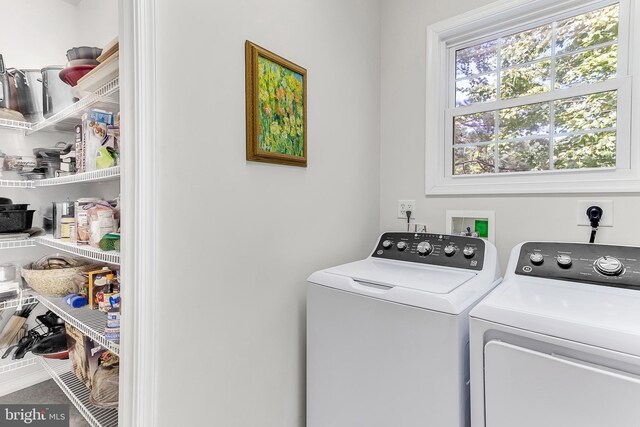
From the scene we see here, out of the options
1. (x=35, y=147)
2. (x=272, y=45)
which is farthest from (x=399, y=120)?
(x=35, y=147)

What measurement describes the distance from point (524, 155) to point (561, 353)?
113 cm

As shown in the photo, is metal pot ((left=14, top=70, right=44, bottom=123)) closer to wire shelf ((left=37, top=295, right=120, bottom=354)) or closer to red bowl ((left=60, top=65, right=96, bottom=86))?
red bowl ((left=60, top=65, right=96, bottom=86))

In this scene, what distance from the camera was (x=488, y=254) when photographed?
137cm

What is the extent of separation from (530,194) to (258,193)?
1289 mm

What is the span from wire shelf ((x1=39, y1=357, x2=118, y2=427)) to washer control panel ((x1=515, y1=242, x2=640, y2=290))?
1.89 metres

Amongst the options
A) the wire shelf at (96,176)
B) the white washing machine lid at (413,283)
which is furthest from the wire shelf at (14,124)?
the white washing machine lid at (413,283)

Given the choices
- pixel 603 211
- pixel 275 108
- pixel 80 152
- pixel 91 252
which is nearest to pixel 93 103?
pixel 80 152

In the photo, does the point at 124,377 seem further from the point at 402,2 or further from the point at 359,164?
the point at 402,2

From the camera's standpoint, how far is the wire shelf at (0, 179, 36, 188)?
198cm

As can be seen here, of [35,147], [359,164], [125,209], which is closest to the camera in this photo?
[125,209]

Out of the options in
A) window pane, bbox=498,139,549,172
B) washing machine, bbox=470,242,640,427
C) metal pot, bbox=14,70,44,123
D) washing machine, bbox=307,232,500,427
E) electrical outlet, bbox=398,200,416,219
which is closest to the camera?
washing machine, bbox=470,242,640,427

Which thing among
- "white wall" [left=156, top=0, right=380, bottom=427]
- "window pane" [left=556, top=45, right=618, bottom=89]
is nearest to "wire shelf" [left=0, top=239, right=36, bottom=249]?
"white wall" [left=156, top=0, right=380, bottom=427]

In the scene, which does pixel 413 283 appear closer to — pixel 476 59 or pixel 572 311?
pixel 572 311

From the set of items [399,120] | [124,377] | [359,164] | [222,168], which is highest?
[399,120]
